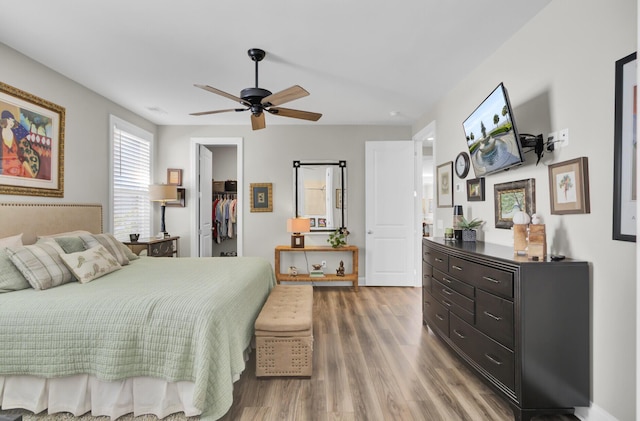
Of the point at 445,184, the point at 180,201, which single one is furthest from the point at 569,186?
the point at 180,201

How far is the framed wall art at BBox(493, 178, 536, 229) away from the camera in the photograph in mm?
2299

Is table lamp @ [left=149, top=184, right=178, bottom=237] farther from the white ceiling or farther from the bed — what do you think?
the bed

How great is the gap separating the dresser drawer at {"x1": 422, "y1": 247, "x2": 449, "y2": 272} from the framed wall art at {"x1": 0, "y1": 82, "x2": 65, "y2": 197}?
3752mm

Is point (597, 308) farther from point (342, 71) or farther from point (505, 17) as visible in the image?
point (342, 71)

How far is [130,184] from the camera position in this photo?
173 inches

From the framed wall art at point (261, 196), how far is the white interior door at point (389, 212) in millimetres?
1558

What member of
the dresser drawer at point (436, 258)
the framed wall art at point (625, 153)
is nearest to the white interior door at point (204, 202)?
the dresser drawer at point (436, 258)

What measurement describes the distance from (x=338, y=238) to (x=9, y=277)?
3677mm

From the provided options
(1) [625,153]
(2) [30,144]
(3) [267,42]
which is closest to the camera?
(1) [625,153]

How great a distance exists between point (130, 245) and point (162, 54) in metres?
2.31

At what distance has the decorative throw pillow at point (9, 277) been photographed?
2.05 metres

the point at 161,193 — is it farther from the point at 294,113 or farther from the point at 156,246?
the point at 294,113

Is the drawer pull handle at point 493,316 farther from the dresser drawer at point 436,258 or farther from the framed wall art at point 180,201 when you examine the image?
the framed wall art at point 180,201

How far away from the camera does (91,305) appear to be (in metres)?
1.82
